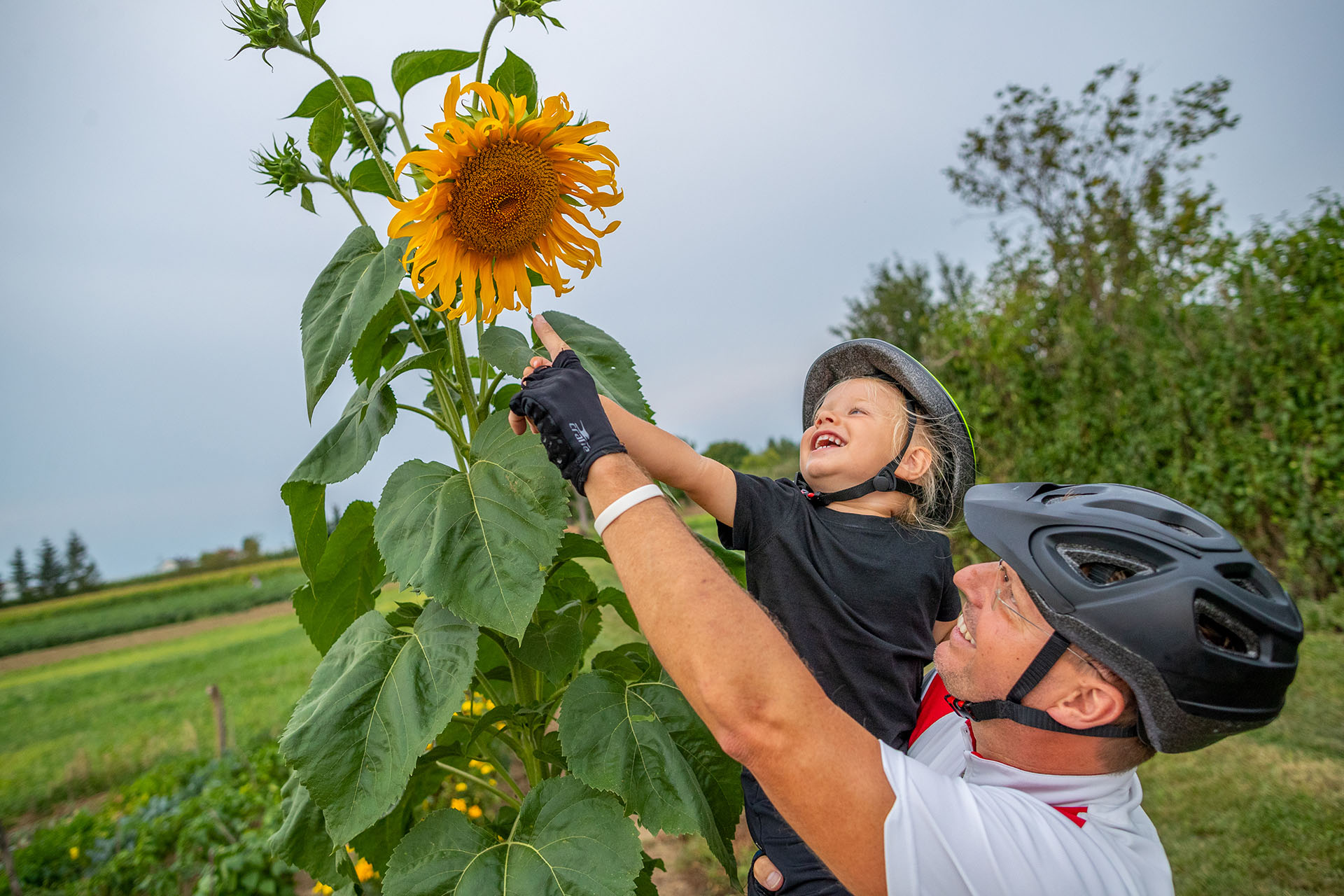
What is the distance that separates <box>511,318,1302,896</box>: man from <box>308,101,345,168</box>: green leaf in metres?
0.74

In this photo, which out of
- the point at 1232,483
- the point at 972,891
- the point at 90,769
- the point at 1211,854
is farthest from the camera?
the point at 90,769

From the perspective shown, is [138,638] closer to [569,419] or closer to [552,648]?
[552,648]

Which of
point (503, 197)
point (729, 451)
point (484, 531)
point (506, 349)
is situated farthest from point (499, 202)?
point (729, 451)

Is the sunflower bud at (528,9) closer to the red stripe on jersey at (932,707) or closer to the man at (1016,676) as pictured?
the man at (1016,676)

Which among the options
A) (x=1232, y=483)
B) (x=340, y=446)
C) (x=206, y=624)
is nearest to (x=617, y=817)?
(x=340, y=446)

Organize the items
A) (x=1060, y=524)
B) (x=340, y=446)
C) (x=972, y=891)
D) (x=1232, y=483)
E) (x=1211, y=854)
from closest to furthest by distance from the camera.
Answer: (x=972, y=891)
(x=1060, y=524)
(x=340, y=446)
(x=1211, y=854)
(x=1232, y=483)

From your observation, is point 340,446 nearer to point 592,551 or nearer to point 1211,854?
point 592,551

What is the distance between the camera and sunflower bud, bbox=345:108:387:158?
175 cm

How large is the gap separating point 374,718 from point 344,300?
85 cm

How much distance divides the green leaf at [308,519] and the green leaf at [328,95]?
32.6 inches

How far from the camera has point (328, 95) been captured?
5.49 ft

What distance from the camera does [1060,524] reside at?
4.87ft

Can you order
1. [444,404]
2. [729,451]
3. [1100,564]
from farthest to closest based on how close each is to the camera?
[729,451]
[444,404]
[1100,564]

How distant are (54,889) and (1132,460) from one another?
368 inches
